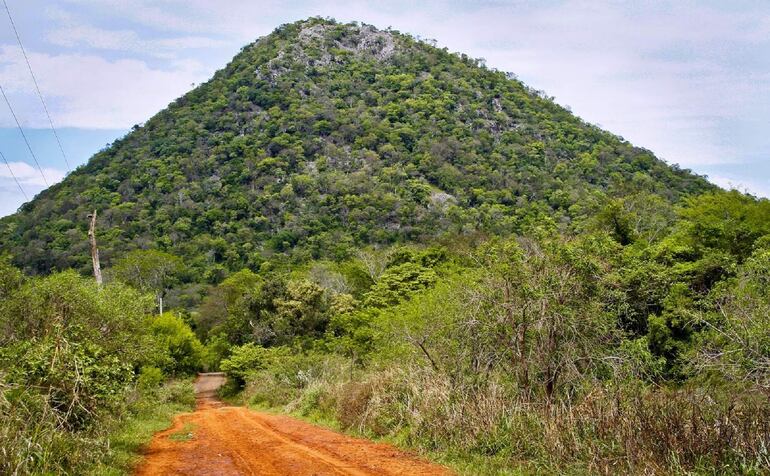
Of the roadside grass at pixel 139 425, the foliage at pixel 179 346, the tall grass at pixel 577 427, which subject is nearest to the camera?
the tall grass at pixel 577 427

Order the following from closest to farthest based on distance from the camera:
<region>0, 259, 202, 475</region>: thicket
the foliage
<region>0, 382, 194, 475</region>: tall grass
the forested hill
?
<region>0, 382, 194, 475</region>: tall grass
<region>0, 259, 202, 475</region>: thicket
the foliage
the forested hill

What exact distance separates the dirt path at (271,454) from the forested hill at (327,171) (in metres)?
39.2

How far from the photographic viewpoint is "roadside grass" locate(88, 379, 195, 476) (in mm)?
9542

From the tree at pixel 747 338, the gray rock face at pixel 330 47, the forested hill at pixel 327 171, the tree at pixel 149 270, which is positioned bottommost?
the tree at pixel 747 338

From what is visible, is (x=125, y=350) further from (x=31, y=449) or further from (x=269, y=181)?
(x=269, y=181)

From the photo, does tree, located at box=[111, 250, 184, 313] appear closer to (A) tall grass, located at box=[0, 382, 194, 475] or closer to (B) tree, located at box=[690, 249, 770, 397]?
(A) tall grass, located at box=[0, 382, 194, 475]

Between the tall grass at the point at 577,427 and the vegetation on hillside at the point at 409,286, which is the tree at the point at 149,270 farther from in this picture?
the tall grass at the point at 577,427

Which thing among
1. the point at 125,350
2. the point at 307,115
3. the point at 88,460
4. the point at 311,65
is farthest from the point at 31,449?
the point at 311,65

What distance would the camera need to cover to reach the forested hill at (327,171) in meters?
72.3

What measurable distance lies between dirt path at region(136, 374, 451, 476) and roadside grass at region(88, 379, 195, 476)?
0.29 meters

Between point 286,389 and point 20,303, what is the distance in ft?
44.6

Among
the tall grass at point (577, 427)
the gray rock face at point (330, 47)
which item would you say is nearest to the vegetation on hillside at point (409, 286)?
the tall grass at point (577, 427)

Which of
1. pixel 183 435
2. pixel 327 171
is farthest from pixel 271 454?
pixel 327 171

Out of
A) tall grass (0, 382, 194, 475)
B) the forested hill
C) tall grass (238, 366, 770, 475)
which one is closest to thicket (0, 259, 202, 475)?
tall grass (0, 382, 194, 475)
